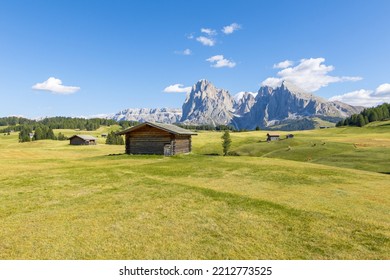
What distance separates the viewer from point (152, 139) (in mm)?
45156

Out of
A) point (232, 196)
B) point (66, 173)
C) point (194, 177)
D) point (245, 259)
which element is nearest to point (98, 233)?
point (245, 259)

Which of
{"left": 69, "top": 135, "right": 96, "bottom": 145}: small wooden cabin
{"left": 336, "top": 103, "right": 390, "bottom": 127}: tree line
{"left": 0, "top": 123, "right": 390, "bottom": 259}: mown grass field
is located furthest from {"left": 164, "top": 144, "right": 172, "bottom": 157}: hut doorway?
{"left": 336, "top": 103, "right": 390, "bottom": 127}: tree line

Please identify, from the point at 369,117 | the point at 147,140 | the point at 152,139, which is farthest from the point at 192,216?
the point at 369,117

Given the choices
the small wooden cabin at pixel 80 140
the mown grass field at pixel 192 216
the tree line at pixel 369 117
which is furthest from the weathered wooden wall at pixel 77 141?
the tree line at pixel 369 117

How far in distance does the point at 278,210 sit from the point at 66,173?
20.6 meters

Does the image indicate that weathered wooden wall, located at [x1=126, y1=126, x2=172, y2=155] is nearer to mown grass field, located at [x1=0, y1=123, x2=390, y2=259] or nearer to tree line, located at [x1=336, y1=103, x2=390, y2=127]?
mown grass field, located at [x1=0, y1=123, x2=390, y2=259]

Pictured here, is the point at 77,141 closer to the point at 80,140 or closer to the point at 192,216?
the point at 80,140

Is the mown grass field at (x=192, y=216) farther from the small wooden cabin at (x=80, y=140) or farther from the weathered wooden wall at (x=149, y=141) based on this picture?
the small wooden cabin at (x=80, y=140)

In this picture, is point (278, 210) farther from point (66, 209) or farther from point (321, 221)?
point (66, 209)

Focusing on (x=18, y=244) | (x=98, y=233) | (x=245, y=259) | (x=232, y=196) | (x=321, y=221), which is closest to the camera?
(x=245, y=259)

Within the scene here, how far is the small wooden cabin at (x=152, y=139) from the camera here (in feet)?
145

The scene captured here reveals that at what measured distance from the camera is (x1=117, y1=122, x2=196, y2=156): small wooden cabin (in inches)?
1743

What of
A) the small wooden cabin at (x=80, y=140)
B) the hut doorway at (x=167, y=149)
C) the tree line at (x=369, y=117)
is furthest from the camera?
the tree line at (x=369, y=117)
